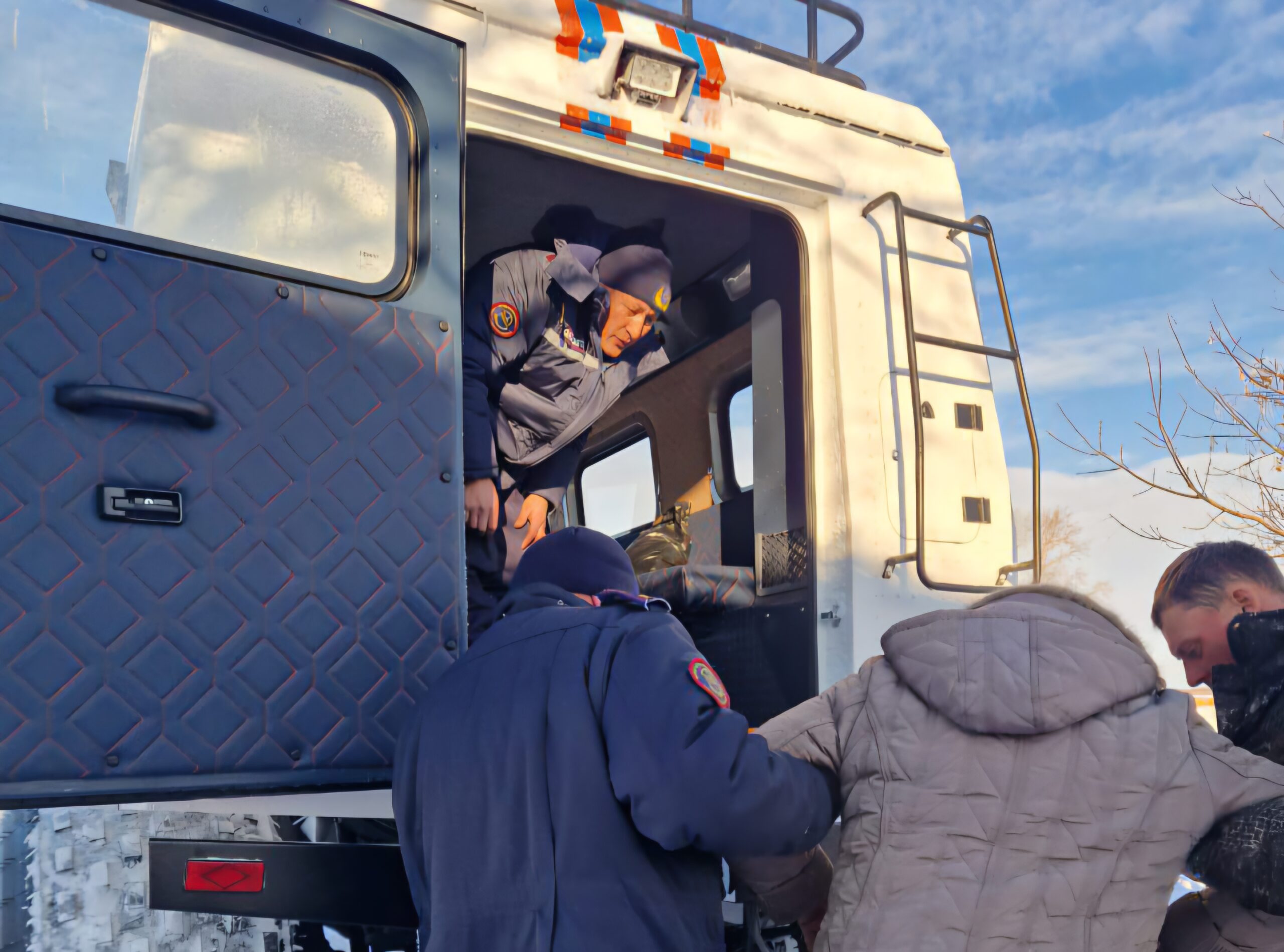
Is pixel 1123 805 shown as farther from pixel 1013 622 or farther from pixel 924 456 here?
pixel 924 456

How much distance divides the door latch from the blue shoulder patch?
0.76 meters

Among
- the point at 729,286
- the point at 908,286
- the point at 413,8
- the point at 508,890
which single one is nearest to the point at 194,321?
the point at 413,8

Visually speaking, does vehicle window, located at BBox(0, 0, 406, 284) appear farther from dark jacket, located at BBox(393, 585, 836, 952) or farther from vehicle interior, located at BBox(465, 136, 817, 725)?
dark jacket, located at BBox(393, 585, 836, 952)

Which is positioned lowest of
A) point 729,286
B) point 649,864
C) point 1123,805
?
point 649,864

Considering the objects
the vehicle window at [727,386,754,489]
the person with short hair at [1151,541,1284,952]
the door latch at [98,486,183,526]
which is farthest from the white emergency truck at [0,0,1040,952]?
the vehicle window at [727,386,754,489]

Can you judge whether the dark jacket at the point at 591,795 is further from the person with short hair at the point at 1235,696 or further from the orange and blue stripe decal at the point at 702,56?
the orange and blue stripe decal at the point at 702,56

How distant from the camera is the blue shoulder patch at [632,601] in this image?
6.24ft

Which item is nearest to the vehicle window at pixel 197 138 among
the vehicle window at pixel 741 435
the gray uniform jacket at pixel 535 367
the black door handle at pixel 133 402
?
the black door handle at pixel 133 402

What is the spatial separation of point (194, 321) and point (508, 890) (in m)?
1.13

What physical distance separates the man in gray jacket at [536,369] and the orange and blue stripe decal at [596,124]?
0.66 metres

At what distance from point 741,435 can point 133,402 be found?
3024 mm

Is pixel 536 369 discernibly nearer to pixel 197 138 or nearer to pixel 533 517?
pixel 533 517

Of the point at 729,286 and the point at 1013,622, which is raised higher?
Answer: the point at 729,286

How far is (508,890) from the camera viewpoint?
1.73 meters
